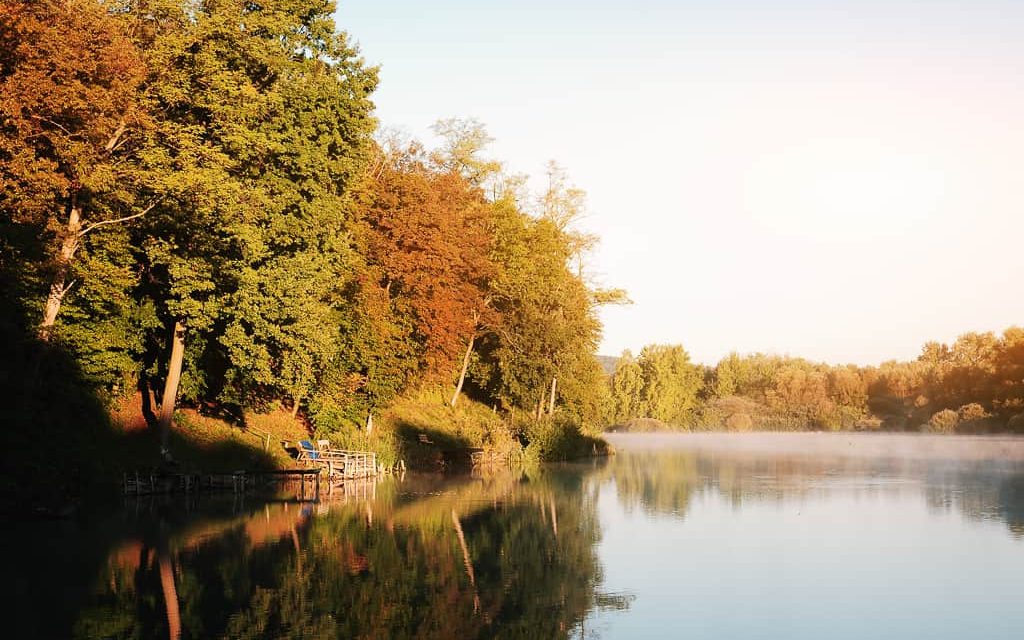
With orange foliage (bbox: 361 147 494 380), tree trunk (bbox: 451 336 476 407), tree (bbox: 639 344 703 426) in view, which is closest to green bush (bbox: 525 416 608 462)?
tree trunk (bbox: 451 336 476 407)

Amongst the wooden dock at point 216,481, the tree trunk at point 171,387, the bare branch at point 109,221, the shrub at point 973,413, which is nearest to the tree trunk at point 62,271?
the bare branch at point 109,221

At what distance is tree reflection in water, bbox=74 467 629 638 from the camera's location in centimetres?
1515

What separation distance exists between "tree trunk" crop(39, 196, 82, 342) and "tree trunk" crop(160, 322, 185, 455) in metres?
5.24

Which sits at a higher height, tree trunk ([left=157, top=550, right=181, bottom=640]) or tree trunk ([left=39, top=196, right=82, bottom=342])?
tree trunk ([left=39, top=196, right=82, bottom=342])

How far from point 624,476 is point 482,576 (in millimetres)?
31382

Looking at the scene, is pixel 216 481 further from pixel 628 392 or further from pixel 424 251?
pixel 628 392

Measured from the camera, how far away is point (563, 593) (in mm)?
18266

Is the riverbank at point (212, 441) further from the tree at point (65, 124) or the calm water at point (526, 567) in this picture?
the tree at point (65, 124)

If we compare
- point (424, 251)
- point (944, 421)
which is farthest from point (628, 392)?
point (424, 251)

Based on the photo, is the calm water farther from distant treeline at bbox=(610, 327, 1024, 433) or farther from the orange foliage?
distant treeline at bbox=(610, 327, 1024, 433)

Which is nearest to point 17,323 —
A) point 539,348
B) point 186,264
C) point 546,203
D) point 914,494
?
point 186,264

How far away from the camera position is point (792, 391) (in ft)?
483

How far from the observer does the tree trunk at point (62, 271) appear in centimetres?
3036

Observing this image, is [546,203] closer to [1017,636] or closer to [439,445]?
[439,445]
